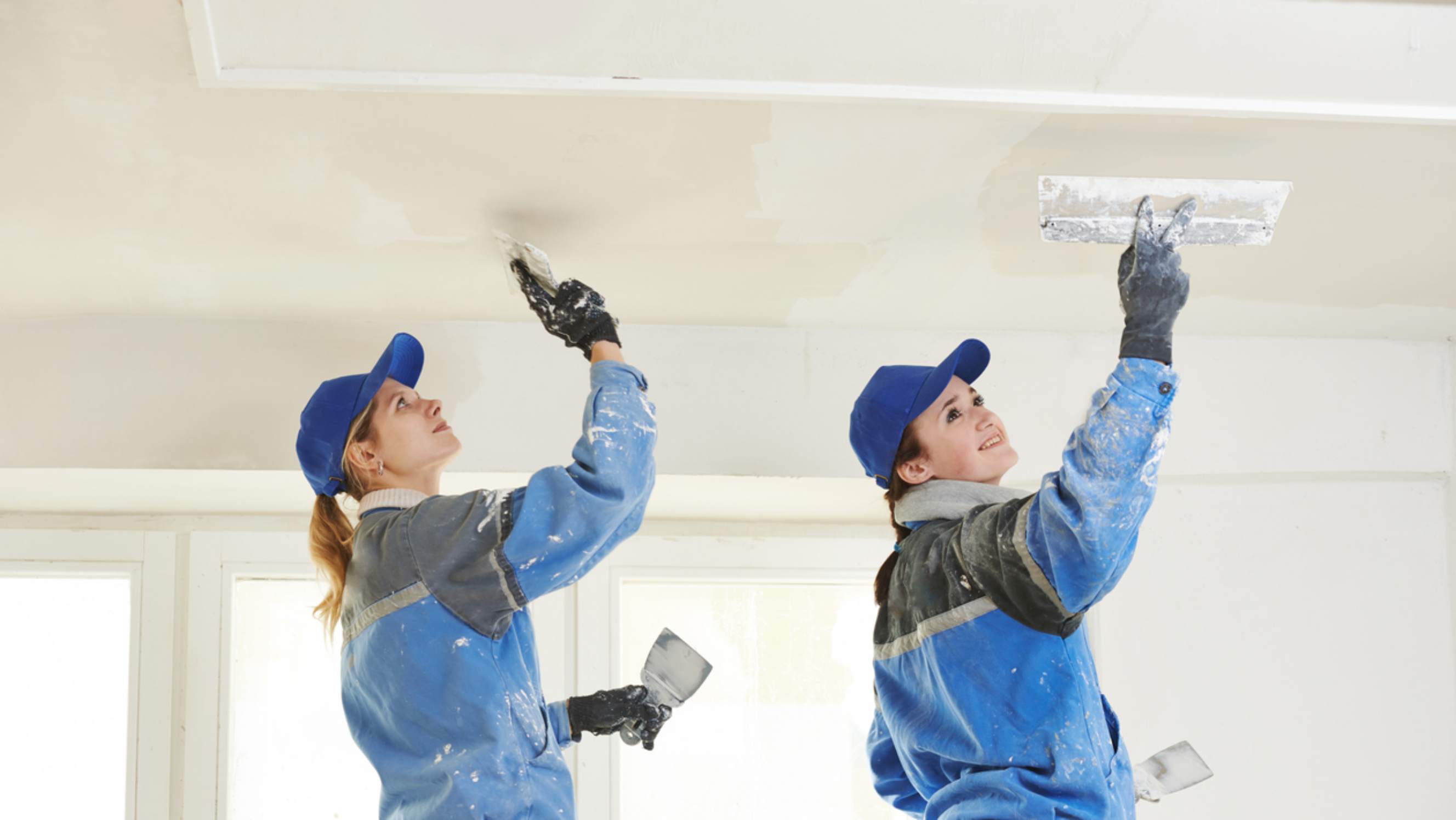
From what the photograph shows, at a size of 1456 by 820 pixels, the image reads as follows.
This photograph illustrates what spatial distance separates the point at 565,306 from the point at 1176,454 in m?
1.56

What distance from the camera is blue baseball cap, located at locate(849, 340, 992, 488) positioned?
2113 millimetres

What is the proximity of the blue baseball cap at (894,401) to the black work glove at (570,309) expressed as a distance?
422 millimetres

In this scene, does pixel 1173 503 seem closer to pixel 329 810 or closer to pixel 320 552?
pixel 320 552

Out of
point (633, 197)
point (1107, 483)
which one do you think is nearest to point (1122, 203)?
point (1107, 483)

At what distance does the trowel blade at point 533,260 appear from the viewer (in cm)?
221

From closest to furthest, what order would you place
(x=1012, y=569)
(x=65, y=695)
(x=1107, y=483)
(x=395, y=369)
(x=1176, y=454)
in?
(x=1107, y=483)
(x=1012, y=569)
(x=395, y=369)
(x=1176, y=454)
(x=65, y=695)

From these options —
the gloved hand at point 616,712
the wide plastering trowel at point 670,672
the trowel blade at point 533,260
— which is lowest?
the gloved hand at point 616,712

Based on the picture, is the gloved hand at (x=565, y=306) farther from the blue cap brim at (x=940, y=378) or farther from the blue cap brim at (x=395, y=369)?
the blue cap brim at (x=940, y=378)

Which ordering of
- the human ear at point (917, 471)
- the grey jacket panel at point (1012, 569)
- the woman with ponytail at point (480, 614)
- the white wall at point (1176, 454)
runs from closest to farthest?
the grey jacket panel at point (1012, 569) → the woman with ponytail at point (480, 614) → the human ear at point (917, 471) → the white wall at point (1176, 454)

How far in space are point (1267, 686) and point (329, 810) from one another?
216 centimetres

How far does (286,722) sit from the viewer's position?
3162 mm

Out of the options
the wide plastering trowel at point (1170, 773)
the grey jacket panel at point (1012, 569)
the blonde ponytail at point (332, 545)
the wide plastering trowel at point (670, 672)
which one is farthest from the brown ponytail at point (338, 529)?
the wide plastering trowel at point (1170, 773)

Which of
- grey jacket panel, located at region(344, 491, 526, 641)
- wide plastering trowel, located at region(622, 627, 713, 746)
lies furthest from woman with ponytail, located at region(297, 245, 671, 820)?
wide plastering trowel, located at region(622, 627, 713, 746)

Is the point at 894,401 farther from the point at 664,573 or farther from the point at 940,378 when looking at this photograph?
the point at 664,573
